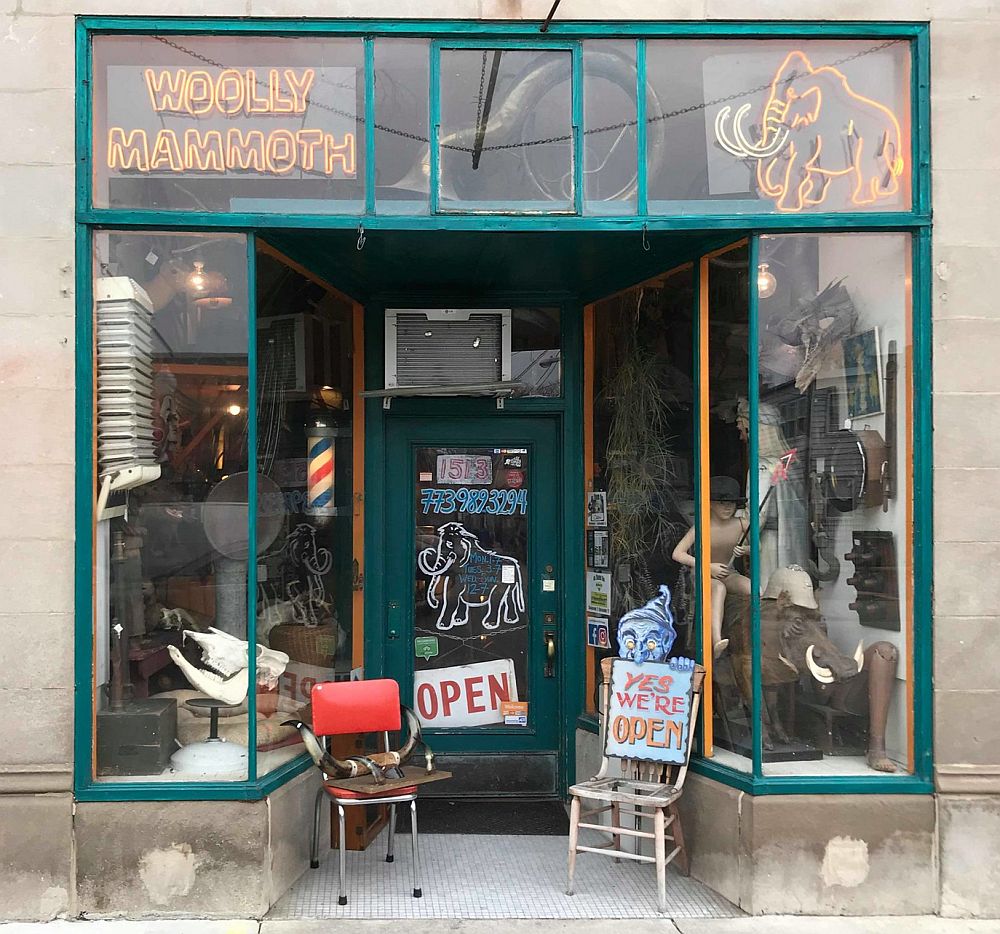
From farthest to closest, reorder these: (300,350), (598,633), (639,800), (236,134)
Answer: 1. (598,633)
2. (300,350)
3. (236,134)
4. (639,800)

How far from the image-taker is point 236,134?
459 centimetres

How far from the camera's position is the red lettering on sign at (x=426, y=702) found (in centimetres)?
587

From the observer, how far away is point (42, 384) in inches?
173

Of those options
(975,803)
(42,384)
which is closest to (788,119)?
(975,803)

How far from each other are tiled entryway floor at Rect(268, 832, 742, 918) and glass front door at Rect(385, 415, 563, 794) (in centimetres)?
71

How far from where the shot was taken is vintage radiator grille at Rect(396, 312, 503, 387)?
5.81 metres

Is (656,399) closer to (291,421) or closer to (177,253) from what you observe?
(291,421)

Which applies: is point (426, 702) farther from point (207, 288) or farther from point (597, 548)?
point (207, 288)

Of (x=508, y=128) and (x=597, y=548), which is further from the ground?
(x=508, y=128)

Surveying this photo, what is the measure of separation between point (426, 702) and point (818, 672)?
8.09ft

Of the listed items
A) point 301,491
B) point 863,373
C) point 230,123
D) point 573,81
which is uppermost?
point 573,81

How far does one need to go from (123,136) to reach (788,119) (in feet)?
11.0

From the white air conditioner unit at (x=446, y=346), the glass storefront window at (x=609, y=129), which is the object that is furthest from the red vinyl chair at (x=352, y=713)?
the glass storefront window at (x=609, y=129)

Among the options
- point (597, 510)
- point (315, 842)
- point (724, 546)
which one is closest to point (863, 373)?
point (724, 546)
